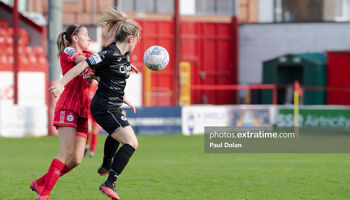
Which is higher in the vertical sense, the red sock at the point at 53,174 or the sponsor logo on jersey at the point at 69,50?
the sponsor logo on jersey at the point at 69,50

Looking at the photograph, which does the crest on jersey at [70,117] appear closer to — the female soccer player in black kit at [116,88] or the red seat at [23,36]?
the female soccer player in black kit at [116,88]

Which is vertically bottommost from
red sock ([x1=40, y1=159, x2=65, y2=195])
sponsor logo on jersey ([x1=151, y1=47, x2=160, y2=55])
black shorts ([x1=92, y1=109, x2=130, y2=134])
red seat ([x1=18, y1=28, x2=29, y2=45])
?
red sock ([x1=40, y1=159, x2=65, y2=195])

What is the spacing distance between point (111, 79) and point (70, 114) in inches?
23.4

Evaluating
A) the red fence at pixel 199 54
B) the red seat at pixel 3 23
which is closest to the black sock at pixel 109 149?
the red seat at pixel 3 23

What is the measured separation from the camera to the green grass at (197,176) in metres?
8.35

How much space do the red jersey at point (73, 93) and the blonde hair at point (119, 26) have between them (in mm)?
439

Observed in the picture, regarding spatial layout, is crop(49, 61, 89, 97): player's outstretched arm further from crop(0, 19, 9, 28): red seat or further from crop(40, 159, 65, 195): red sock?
crop(0, 19, 9, 28): red seat

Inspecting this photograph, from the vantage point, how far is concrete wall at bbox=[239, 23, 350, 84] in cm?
3369

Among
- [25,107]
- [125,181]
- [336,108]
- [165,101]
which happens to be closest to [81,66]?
[125,181]

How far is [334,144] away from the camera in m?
18.6

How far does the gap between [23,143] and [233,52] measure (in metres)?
18.7

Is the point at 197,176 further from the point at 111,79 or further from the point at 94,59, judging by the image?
the point at 94,59

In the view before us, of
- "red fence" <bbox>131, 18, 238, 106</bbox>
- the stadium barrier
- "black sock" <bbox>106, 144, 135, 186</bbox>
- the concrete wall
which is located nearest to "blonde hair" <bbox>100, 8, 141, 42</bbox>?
"black sock" <bbox>106, 144, 135, 186</bbox>

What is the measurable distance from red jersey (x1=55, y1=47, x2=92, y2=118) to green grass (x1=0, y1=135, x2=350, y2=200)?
1150mm
